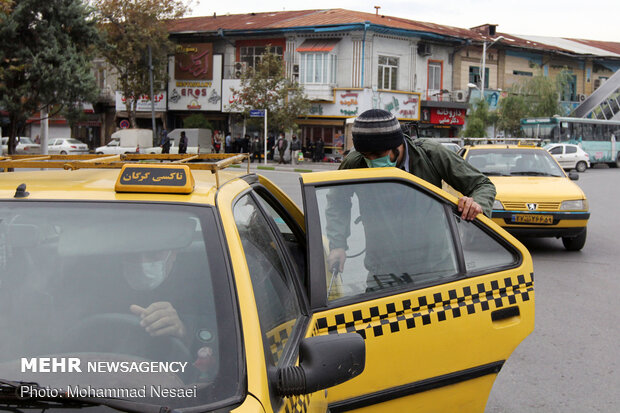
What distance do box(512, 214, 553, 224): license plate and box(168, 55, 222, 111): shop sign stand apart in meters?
32.9

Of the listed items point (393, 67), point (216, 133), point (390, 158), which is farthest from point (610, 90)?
point (390, 158)

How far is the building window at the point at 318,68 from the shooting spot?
3719cm

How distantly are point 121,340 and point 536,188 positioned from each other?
27.4 ft

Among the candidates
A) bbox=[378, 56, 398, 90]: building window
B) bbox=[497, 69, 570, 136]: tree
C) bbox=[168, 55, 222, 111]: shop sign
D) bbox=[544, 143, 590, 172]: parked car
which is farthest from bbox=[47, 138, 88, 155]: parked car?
bbox=[544, 143, 590, 172]: parked car

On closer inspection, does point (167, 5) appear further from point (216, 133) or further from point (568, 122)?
point (568, 122)

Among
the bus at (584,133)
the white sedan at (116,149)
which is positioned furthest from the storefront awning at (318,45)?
the bus at (584,133)

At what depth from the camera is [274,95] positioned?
118ft

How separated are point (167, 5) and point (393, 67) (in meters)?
14.6

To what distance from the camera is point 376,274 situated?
2.73 m

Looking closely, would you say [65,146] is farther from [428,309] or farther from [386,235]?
[428,309]

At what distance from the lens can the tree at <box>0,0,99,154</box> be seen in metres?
16.5

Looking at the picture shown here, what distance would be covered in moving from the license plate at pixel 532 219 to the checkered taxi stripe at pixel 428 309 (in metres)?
6.09

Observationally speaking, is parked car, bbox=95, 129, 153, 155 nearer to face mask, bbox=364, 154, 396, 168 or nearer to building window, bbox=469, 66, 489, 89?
building window, bbox=469, 66, 489, 89

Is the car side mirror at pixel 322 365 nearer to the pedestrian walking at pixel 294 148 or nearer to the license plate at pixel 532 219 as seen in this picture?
the license plate at pixel 532 219
